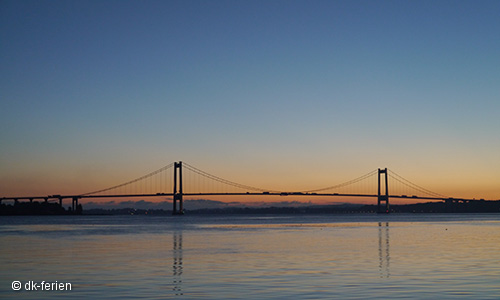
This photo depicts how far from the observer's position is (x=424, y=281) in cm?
1669

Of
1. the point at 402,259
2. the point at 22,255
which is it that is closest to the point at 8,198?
the point at 22,255

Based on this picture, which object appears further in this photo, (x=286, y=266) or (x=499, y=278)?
(x=286, y=266)

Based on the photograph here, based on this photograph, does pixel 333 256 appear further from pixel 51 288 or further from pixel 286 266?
pixel 51 288

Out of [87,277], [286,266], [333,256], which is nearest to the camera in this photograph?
[87,277]

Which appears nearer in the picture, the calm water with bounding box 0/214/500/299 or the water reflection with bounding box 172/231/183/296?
the calm water with bounding box 0/214/500/299

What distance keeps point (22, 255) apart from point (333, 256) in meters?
12.6

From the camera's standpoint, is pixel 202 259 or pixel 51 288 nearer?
pixel 51 288

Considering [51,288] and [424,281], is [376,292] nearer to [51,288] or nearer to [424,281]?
[424,281]

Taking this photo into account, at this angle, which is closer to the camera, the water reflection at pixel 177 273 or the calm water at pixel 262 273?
A: the calm water at pixel 262 273

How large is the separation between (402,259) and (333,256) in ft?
9.23

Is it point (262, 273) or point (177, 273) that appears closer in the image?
point (262, 273)

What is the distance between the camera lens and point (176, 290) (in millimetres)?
15211

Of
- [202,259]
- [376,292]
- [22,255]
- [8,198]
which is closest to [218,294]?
[376,292]

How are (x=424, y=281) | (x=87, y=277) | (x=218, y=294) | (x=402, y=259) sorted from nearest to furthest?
(x=218, y=294) < (x=424, y=281) < (x=87, y=277) < (x=402, y=259)
